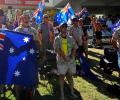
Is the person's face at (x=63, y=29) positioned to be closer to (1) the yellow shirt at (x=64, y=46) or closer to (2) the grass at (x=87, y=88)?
(1) the yellow shirt at (x=64, y=46)

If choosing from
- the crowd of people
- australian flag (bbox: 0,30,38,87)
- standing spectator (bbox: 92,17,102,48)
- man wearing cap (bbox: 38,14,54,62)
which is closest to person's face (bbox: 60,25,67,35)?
the crowd of people

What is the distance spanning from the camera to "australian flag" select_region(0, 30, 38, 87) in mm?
8070

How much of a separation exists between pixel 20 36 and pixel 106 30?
51.6 feet

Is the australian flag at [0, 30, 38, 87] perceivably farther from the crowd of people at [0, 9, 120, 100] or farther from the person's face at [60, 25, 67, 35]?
the person's face at [60, 25, 67, 35]

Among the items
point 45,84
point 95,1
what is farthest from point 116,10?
point 45,84

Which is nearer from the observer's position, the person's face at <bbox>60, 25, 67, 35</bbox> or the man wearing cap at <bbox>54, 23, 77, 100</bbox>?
the person's face at <bbox>60, 25, 67, 35</bbox>

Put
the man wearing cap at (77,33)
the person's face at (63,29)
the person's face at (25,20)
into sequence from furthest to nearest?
→ the man wearing cap at (77,33), the person's face at (63,29), the person's face at (25,20)

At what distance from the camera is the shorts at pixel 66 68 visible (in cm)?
941

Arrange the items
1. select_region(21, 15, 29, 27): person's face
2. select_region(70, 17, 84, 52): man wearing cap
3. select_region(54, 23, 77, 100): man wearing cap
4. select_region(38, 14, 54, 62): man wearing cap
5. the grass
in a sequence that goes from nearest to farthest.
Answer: select_region(21, 15, 29, 27): person's face < select_region(54, 23, 77, 100): man wearing cap < the grass < select_region(70, 17, 84, 52): man wearing cap < select_region(38, 14, 54, 62): man wearing cap

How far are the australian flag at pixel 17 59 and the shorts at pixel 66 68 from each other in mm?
1272

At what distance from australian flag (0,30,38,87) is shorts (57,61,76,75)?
1.27m

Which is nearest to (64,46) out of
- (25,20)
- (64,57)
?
(64,57)

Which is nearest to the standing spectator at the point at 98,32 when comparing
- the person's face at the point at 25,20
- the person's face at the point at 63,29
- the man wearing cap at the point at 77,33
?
the man wearing cap at the point at 77,33

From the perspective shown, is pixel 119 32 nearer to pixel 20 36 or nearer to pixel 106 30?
pixel 20 36
